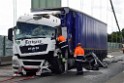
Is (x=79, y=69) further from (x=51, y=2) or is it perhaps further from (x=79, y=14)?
(x=51, y=2)

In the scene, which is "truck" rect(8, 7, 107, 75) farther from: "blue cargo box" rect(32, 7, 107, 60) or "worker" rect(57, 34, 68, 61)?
"worker" rect(57, 34, 68, 61)

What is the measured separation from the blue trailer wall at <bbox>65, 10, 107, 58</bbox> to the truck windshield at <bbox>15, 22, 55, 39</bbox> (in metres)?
1.34

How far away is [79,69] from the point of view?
814 inches

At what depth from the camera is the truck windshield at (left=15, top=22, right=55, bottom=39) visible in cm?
1928

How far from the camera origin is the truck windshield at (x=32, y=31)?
19.3 meters

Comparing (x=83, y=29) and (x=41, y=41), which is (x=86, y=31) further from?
(x=41, y=41)

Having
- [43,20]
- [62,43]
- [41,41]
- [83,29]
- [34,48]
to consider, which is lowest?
[34,48]

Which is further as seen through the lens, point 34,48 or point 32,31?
point 32,31

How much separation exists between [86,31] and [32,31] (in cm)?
512

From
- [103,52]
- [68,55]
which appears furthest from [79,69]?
[103,52]

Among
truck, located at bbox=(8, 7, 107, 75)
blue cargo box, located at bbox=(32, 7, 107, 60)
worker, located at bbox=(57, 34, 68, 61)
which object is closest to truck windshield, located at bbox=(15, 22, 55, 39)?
truck, located at bbox=(8, 7, 107, 75)

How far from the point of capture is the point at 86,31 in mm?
23688

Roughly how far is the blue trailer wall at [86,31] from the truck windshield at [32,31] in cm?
134

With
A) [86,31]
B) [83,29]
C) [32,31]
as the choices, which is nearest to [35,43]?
[32,31]
